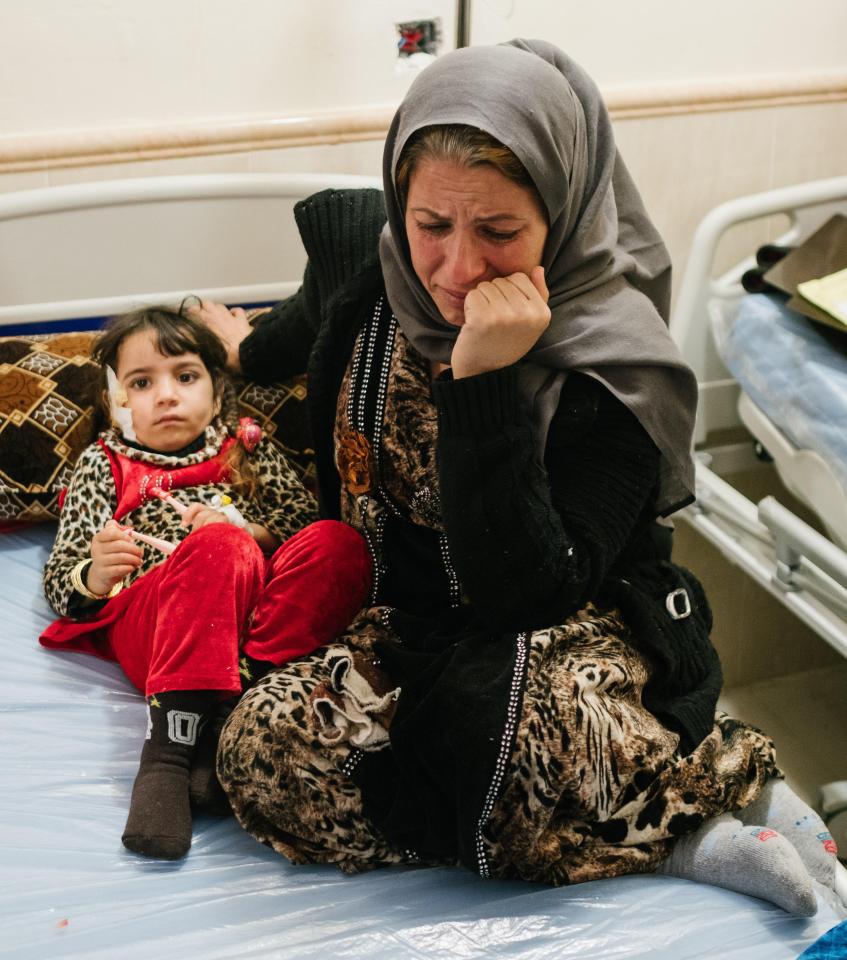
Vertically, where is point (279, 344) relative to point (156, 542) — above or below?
above

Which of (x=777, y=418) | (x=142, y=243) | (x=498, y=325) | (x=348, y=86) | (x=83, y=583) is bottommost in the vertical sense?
(x=83, y=583)

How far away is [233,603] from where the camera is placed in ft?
4.99

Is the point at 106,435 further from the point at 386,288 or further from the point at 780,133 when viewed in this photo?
the point at 780,133

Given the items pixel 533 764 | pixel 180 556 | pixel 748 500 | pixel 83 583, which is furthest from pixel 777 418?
pixel 83 583

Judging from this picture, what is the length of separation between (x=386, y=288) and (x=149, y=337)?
49cm

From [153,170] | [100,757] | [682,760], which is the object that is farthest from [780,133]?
[100,757]

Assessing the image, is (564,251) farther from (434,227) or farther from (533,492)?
(533,492)

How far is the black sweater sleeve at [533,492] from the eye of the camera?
1.31m

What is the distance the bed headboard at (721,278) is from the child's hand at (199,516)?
120 centimetres

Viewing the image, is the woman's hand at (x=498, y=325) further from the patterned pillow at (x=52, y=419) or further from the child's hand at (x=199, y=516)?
the patterned pillow at (x=52, y=419)

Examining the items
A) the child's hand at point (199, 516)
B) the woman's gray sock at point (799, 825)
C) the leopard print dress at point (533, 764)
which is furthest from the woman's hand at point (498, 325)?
the woman's gray sock at point (799, 825)

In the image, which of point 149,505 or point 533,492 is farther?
point 149,505

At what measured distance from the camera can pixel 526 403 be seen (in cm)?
141

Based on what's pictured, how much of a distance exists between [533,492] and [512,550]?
8 centimetres
